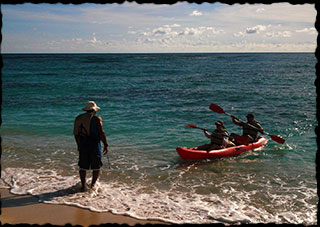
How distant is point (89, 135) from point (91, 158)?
494mm

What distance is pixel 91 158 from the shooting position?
245 inches

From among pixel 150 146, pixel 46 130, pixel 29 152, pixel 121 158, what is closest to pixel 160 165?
pixel 121 158

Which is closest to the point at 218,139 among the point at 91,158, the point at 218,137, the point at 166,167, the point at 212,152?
the point at 218,137

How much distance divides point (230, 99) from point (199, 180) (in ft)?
46.8

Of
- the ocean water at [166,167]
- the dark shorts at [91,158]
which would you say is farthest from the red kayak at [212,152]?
the dark shorts at [91,158]

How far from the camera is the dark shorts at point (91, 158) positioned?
20.3ft

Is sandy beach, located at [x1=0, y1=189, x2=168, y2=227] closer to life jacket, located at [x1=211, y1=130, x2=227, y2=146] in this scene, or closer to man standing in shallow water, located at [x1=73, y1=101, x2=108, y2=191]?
man standing in shallow water, located at [x1=73, y1=101, x2=108, y2=191]

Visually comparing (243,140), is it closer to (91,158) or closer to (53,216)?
(91,158)

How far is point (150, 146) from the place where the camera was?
10812mm

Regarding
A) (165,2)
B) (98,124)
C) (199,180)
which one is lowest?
(199,180)

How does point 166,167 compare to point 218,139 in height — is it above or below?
below

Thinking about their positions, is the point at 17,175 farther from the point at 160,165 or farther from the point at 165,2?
the point at 165,2

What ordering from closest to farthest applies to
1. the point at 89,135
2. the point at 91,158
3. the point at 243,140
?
the point at 89,135, the point at 91,158, the point at 243,140

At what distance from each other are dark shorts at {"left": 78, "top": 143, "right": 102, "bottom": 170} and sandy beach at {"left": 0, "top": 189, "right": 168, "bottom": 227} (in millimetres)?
878
